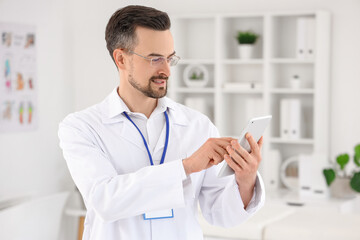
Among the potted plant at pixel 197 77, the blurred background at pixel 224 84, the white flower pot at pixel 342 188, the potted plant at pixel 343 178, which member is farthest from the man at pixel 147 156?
the potted plant at pixel 197 77

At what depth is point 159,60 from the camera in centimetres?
141

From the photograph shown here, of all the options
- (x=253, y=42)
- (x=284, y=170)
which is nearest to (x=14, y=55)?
(x=253, y=42)

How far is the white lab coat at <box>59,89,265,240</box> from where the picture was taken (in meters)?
1.32

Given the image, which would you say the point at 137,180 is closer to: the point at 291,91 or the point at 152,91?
the point at 152,91

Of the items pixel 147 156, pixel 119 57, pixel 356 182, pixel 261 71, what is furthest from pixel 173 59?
pixel 261 71

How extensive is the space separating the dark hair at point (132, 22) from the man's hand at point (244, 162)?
14.4 inches

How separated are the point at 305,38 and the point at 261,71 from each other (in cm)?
48

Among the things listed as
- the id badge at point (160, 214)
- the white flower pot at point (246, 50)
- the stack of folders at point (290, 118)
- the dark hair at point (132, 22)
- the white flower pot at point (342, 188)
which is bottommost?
the white flower pot at point (342, 188)

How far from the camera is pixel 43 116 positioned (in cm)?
417

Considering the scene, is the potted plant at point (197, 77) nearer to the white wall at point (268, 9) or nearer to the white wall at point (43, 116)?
the white wall at point (268, 9)

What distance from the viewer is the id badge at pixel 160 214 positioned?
1422 millimetres

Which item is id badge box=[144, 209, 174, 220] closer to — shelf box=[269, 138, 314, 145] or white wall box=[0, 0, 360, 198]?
white wall box=[0, 0, 360, 198]

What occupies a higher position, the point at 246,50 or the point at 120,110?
the point at 246,50

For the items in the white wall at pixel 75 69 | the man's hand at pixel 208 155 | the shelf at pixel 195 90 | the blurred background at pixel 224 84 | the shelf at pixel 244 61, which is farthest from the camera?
the shelf at pixel 195 90
